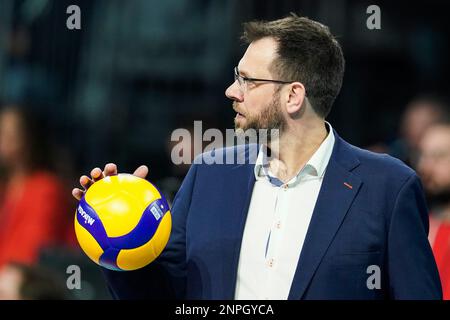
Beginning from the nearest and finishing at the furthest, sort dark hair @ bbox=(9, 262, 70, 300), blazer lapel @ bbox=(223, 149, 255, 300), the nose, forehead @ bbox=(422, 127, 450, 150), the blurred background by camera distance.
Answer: blazer lapel @ bbox=(223, 149, 255, 300) < the nose < dark hair @ bbox=(9, 262, 70, 300) < forehead @ bbox=(422, 127, 450, 150) < the blurred background

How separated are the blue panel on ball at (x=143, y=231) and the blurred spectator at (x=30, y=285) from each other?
1110mm

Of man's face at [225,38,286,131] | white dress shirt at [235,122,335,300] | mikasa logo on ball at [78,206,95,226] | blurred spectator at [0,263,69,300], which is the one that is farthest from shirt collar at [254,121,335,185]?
blurred spectator at [0,263,69,300]

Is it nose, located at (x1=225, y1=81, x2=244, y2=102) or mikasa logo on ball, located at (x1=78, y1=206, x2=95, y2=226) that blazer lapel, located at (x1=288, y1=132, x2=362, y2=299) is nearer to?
nose, located at (x1=225, y1=81, x2=244, y2=102)

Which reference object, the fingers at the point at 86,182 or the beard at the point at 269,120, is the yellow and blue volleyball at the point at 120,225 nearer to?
the fingers at the point at 86,182

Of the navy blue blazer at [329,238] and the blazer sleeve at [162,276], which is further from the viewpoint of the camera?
the blazer sleeve at [162,276]

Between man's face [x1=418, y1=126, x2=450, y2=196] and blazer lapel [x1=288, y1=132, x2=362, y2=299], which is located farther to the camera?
man's face [x1=418, y1=126, x2=450, y2=196]

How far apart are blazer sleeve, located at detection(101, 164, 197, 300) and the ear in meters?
0.58

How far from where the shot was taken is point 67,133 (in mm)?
7359

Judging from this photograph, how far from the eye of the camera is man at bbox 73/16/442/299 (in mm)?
3586

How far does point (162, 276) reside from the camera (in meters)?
3.88

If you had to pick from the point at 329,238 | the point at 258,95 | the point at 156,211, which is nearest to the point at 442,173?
the point at 258,95

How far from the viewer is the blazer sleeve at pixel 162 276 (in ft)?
12.6

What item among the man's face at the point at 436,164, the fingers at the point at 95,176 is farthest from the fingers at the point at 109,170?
the man's face at the point at 436,164
